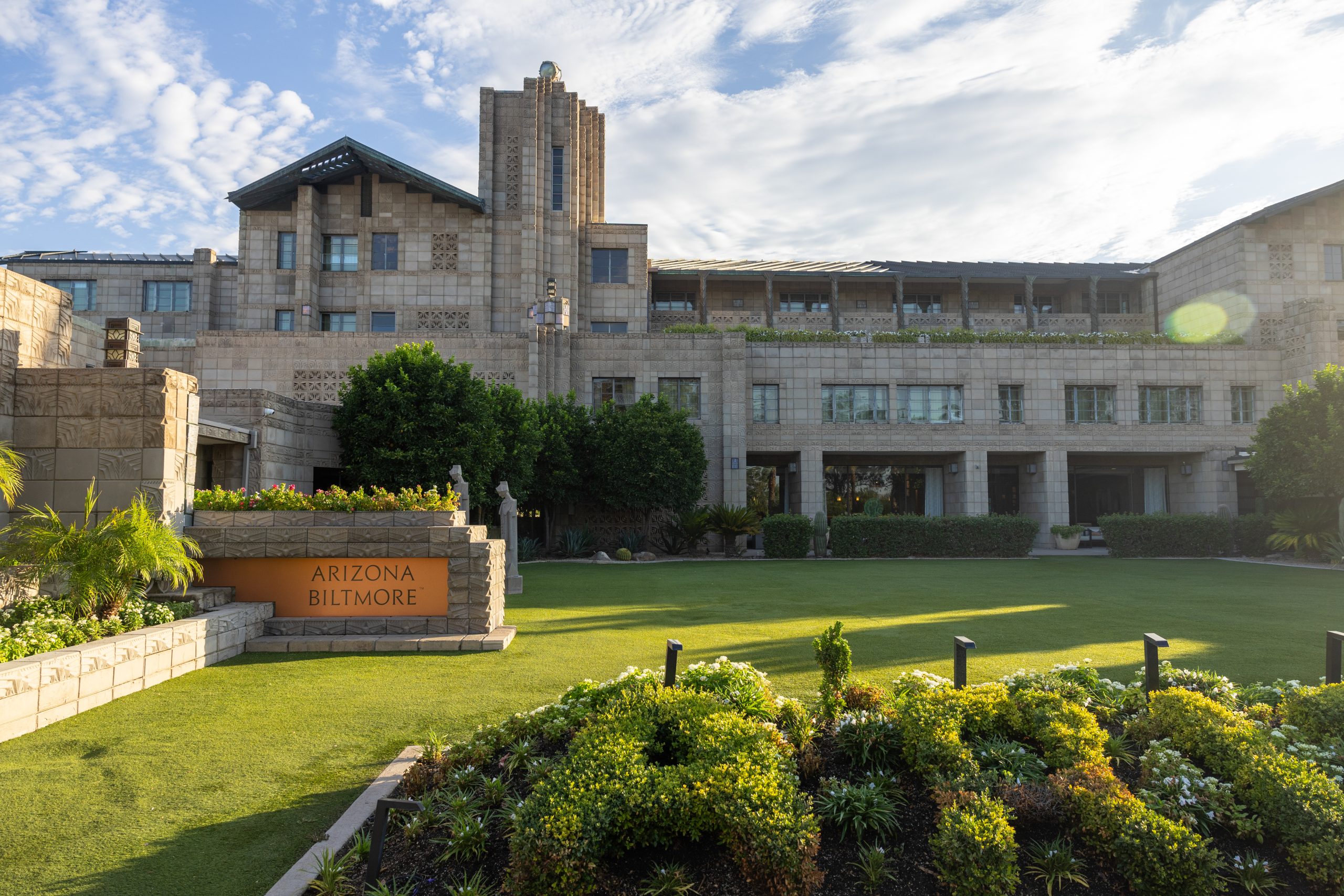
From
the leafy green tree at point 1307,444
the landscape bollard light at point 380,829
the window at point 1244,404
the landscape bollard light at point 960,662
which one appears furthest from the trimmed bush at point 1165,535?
the landscape bollard light at point 380,829

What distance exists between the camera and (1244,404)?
103ft

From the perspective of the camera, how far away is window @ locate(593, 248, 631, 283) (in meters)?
34.8

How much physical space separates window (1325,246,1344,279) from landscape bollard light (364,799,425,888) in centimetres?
4450

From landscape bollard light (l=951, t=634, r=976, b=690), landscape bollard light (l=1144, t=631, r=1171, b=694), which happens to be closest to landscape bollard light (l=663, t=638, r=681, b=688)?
landscape bollard light (l=951, t=634, r=976, b=690)

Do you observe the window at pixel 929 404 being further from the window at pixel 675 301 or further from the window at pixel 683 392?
the window at pixel 675 301

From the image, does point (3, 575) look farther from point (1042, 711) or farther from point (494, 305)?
point (494, 305)

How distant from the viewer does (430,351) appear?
22328mm

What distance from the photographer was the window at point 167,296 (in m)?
37.2

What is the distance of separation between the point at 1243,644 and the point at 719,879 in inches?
382

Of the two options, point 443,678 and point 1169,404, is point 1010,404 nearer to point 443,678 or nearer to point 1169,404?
point 1169,404

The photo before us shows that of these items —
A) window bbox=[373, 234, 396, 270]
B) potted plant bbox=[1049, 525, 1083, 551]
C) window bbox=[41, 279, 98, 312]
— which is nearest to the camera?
potted plant bbox=[1049, 525, 1083, 551]

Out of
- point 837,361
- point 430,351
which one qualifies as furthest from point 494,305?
point 837,361

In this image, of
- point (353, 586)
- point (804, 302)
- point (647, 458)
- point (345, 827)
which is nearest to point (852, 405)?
point (804, 302)

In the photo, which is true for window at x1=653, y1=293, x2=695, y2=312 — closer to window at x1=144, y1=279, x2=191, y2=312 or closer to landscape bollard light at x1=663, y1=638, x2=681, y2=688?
window at x1=144, y1=279, x2=191, y2=312
